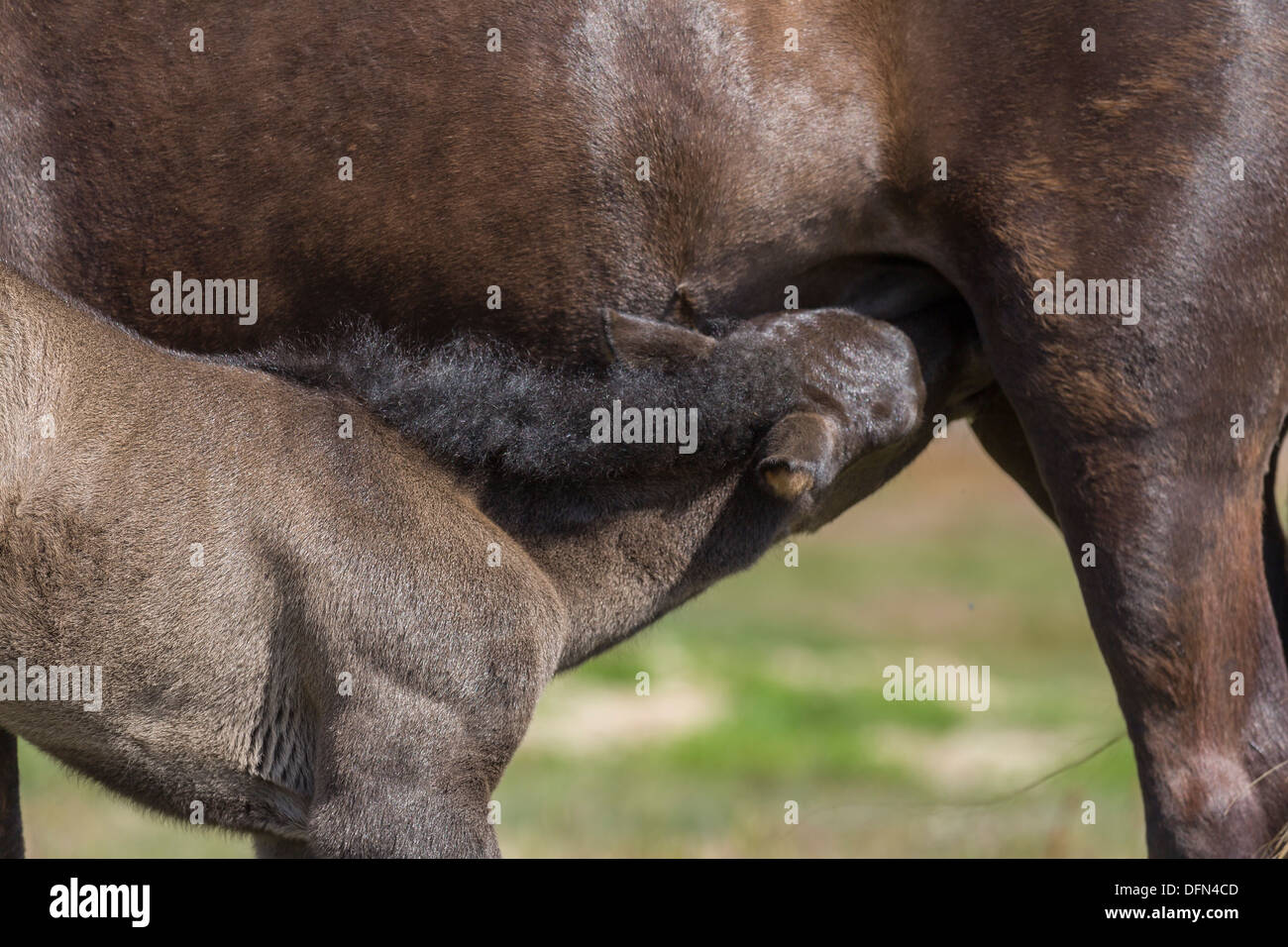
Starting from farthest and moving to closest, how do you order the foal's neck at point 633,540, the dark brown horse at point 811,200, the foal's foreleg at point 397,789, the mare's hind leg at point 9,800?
1. the mare's hind leg at point 9,800
2. the foal's neck at point 633,540
3. the dark brown horse at point 811,200
4. the foal's foreleg at point 397,789

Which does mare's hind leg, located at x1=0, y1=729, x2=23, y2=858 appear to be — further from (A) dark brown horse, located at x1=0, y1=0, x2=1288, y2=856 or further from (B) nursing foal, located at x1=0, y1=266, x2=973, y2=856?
(A) dark brown horse, located at x1=0, y1=0, x2=1288, y2=856

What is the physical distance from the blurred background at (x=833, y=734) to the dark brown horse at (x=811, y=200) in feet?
4.19

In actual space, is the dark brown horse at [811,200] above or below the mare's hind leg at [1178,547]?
above

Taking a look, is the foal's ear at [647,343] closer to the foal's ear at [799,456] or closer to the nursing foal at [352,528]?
the nursing foal at [352,528]

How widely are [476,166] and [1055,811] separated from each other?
6625 millimetres

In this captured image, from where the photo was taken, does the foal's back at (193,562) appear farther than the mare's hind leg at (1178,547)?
No

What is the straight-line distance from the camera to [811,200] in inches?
171

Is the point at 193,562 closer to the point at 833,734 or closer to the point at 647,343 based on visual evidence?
the point at 647,343

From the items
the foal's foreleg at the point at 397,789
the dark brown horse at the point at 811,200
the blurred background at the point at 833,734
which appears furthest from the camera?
the blurred background at the point at 833,734

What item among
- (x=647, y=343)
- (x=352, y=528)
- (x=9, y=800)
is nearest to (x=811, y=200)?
(x=647, y=343)

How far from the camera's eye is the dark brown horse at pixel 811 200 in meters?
4.00

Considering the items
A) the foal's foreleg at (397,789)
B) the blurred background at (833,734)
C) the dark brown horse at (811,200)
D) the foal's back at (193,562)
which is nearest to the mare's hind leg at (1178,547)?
the dark brown horse at (811,200)

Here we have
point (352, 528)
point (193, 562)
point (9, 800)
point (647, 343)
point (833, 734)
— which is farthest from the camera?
point (833, 734)

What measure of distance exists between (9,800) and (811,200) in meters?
3.08
